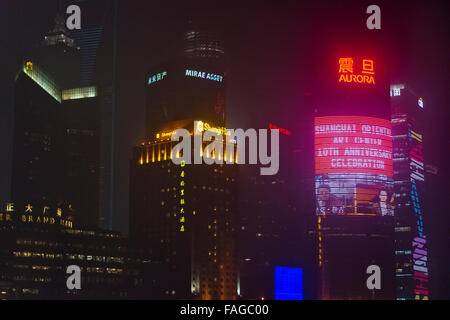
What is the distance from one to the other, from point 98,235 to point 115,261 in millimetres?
7357

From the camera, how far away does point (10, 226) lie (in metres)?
179
